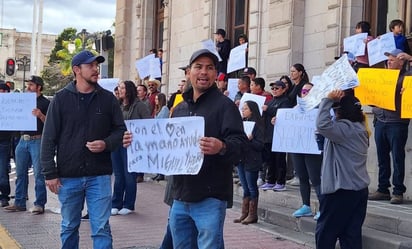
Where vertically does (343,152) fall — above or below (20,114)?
below

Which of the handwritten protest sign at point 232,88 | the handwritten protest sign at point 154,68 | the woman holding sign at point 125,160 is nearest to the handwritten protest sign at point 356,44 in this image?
the handwritten protest sign at point 232,88

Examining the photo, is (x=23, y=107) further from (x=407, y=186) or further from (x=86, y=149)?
(x=407, y=186)

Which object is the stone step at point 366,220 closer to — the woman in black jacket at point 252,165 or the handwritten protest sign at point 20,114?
the woman in black jacket at point 252,165

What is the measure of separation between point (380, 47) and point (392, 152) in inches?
61.9

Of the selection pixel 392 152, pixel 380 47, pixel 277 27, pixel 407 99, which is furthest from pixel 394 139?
pixel 277 27

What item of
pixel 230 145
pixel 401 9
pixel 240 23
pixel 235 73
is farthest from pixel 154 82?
pixel 230 145

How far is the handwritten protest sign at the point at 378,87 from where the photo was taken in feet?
23.5

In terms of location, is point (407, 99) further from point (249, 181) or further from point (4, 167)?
point (4, 167)

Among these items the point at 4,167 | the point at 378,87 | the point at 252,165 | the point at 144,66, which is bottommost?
the point at 4,167

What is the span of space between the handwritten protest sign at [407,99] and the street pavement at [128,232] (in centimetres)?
204

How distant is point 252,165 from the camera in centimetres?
755

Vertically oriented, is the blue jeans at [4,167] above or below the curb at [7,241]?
above

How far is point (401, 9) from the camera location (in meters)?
8.97

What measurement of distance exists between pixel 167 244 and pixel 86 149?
1.23 m
